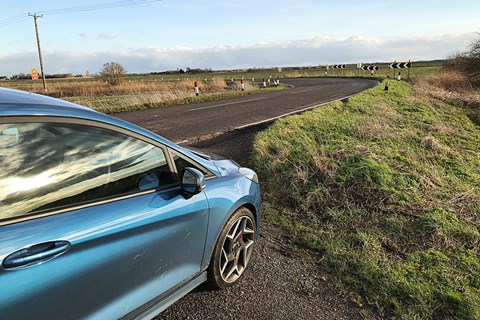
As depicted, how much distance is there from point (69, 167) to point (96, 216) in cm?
34

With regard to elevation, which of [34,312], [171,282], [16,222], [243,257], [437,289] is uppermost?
[16,222]

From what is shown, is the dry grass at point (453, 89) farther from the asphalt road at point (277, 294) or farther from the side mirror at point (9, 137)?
the side mirror at point (9, 137)

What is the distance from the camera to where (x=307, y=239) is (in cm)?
372

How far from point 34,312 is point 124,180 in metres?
0.84

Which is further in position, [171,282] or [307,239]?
[307,239]

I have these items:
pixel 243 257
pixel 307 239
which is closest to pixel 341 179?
pixel 307 239

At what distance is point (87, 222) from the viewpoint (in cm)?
172

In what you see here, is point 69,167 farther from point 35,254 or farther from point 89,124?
point 35,254

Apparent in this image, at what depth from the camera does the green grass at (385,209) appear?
2.93 metres

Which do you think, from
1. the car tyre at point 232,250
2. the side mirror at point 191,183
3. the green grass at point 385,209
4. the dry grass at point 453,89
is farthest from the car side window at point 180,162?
the dry grass at point 453,89

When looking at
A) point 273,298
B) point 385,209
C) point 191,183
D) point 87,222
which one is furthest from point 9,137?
point 385,209

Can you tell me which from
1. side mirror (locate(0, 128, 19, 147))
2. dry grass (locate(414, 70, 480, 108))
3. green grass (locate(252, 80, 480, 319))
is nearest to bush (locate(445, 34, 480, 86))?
dry grass (locate(414, 70, 480, 108))

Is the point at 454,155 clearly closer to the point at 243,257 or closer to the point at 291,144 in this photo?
the point at 291,144

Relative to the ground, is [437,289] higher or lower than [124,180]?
lower
